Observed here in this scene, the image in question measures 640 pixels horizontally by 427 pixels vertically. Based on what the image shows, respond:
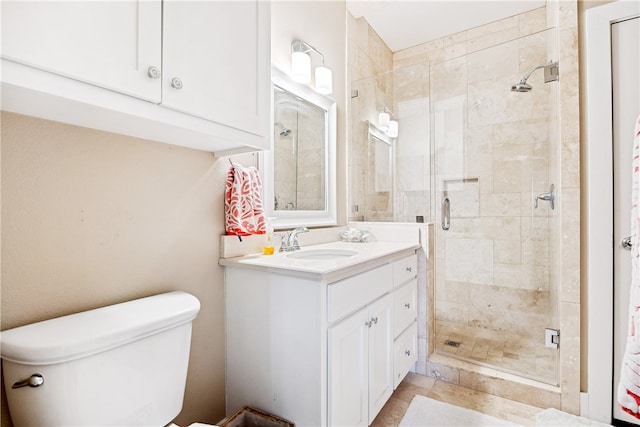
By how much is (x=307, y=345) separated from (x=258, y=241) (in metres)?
0.55

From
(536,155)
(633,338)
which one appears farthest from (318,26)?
(633,338)

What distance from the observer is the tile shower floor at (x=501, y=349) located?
177 centimetres

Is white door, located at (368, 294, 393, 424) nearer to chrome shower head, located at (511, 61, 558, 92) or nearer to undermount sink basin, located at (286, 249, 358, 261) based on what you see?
undermount sink basin, located at (286, 249, 358, 261)

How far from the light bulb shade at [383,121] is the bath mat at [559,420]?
6.76 ft

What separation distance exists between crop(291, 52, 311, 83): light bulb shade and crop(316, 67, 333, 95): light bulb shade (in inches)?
6.7

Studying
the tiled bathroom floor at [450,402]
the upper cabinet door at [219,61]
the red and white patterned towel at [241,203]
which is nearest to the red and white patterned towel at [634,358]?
the tiled bathroom floor at [450,402]

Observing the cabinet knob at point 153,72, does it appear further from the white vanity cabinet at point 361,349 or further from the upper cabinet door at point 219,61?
the white vanity cabinet at point 361,349

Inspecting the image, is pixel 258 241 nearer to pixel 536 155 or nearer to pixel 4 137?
pixel 4 137

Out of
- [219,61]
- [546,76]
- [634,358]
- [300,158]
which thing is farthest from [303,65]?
[634,358]

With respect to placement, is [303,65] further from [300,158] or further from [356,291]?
[356,291]

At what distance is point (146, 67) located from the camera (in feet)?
2.47

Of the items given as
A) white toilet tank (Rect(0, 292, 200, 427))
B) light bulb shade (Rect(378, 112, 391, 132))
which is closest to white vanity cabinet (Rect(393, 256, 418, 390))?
white toilet tank (Rect(0, 292, 200, 427))

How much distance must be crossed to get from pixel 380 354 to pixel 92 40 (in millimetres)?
1510

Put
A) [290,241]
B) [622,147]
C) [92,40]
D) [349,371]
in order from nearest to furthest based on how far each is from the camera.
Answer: [92,40] → [349,371] → [622,147] → [290,241]
